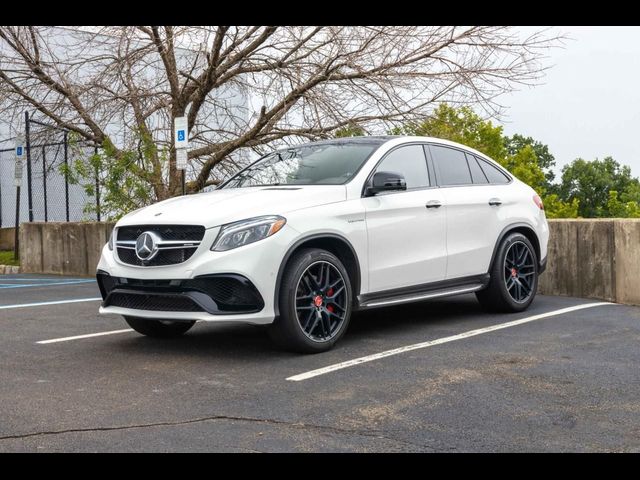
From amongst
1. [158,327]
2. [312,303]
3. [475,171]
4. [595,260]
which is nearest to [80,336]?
[158,327]

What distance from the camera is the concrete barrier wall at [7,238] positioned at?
21.9 m

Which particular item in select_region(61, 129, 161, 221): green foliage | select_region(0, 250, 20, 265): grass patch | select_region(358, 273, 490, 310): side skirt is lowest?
select_region(0, 250, 20, 265): grass patch

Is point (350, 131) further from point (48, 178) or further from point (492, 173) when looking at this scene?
point (48, 178)

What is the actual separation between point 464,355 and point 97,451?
124 inches

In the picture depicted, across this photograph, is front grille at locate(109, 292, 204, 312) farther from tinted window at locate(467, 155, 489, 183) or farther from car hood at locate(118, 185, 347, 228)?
tinted window at locate(467, 155, 489, 183)

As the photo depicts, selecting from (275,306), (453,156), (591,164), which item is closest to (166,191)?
(453,156)

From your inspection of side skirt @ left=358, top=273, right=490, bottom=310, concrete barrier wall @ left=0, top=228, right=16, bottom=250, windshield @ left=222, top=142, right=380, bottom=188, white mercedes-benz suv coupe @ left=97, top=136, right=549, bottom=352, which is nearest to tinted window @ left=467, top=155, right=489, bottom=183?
white mercedes-benz suv coupe @ left=97, top=136, right=549, bottom=352

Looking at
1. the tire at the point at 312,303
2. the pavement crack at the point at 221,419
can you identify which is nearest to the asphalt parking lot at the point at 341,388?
the pavement crack at the point at 221,419

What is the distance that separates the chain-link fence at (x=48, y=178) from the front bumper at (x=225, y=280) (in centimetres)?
1020

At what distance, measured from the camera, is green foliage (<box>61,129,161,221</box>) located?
15.5 metres

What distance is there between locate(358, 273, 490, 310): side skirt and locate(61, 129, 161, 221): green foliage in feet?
28.8

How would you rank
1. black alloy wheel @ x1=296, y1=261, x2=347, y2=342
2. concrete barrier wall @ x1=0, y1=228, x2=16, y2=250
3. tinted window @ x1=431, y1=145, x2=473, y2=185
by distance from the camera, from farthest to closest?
concrete barrier wall @ x1=0, y1=228, x2=16, y2=250 < tinted window @ x1=431, y1=145, x2=473, y2=185 < black alloy wheel @ x1=296, y1=261, x2=347, y2=342

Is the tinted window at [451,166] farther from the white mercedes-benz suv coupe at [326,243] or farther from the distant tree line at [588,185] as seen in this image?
the distant tree line at [588,185]

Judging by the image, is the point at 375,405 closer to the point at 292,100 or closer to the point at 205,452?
the point at 205,452
